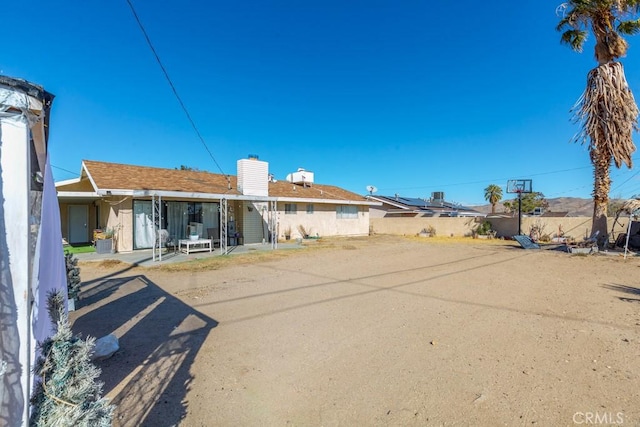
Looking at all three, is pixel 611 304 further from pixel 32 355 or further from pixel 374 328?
pixel 32 355

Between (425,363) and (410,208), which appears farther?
(410,208)

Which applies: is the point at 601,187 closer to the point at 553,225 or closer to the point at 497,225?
the point at 553,225

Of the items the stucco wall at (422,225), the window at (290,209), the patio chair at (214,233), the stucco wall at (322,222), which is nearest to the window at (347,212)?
the stucco wall at (322,222)

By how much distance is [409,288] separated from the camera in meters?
7.39

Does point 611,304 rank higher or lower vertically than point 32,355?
lower

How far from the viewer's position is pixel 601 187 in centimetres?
1525

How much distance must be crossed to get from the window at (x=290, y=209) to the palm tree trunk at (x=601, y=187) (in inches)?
631

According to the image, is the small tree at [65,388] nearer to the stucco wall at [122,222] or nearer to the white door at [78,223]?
the stucco wall at [122,222]

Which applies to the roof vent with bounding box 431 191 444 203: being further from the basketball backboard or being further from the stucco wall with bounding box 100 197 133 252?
the stucco wall with bounding box 100 197 133 252

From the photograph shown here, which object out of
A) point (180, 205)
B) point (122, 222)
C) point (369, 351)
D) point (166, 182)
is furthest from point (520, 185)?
point (122, 222)

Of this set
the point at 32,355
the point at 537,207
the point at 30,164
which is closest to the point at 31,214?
the point at 30,164

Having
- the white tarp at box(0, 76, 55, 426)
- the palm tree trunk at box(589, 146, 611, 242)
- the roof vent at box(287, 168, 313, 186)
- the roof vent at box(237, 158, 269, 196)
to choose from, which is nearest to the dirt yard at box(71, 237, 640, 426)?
the white tarp at box(0, 76, 55, 426)

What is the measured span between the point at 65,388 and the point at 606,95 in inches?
810

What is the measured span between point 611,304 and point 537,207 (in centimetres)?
4376
